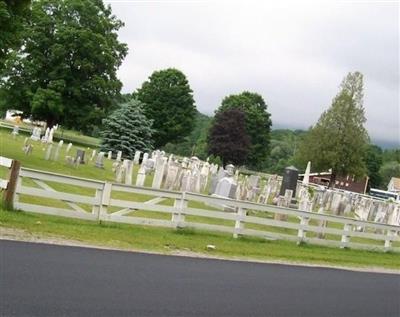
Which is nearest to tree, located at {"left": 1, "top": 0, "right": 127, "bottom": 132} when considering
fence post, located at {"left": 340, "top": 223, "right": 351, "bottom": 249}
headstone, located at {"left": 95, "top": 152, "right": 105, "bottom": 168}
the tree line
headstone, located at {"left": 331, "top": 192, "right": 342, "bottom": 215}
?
the tree line

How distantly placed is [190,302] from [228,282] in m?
2.16

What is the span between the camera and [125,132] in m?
48.4

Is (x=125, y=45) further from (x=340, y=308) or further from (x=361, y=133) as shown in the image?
(x=340, y=308)

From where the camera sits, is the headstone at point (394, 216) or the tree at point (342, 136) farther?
the tree at point (342, 136)

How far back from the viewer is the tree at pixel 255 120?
8750 centimetres

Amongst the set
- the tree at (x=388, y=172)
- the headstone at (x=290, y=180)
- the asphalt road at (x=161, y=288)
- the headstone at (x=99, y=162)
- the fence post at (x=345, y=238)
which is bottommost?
the asphalt road at (x=161, y=288)

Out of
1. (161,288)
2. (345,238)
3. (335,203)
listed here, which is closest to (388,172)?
(335,203)

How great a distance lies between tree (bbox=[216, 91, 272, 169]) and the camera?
287 feet

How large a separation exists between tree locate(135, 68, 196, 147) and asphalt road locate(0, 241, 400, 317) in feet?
202

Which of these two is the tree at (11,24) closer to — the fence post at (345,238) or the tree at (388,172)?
the fence post at (345,238)

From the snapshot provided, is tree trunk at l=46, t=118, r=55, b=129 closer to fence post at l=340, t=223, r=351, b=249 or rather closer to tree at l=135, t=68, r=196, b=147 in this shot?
tree at l=135, t=68, r=196, b=147

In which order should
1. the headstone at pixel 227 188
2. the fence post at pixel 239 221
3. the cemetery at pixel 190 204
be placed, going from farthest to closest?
the headstone at pixel 227 188 < the fence post at pixel 239 221 < the cemetery at pixel 190 204

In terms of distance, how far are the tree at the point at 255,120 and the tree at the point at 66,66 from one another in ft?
118

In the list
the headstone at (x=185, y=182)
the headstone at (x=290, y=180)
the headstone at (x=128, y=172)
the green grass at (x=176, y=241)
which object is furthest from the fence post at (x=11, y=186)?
the headstone at (x=290, y=180)
